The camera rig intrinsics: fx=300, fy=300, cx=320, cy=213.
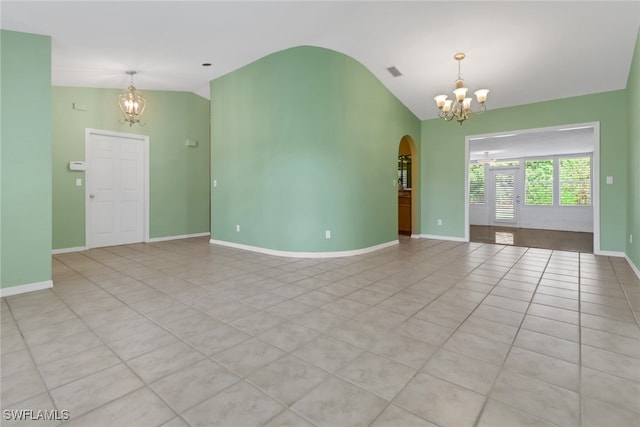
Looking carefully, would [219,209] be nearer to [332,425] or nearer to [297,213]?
[297,213]

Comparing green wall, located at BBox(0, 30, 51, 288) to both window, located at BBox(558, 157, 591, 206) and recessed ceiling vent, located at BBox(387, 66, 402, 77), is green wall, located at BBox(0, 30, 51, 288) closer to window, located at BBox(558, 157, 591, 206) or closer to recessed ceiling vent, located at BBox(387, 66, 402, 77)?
recessed ceiling vent, located at BBox(387, 66, 402, 77)

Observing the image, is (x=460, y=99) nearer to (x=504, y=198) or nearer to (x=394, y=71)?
(x=394, y=71)

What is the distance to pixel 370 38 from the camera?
420 cm

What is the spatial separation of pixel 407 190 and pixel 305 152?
11.5 ft

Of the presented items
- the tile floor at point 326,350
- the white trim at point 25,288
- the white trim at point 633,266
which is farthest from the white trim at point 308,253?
the white trim at point 633,266

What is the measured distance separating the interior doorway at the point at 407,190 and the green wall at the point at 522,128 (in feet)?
0.75

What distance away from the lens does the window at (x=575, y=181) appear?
8795 millimetres

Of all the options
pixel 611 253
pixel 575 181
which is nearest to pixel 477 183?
pixel 575 181

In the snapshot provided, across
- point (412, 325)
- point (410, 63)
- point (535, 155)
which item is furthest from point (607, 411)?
point (535, 155)

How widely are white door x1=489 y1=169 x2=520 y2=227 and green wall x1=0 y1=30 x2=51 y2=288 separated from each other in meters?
11.4

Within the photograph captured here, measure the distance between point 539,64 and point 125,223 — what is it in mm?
7439

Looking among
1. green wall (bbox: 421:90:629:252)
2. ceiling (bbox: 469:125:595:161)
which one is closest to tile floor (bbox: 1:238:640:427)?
green wall (bbox: 421:90:629:252)

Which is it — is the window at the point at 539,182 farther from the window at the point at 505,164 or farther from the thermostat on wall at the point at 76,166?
the thermostat on wall at the point at 76,166

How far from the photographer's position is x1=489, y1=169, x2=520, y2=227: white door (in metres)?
9.95
